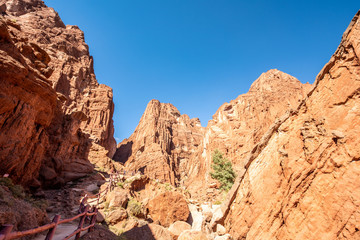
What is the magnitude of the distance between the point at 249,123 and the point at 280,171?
59.8 metres

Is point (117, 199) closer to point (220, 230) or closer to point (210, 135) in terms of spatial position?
point (220, 230)

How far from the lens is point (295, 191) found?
245 inches

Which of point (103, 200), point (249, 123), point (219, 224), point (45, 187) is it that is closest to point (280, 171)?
point (219, 224)

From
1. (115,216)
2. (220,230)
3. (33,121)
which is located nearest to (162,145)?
(115,216)

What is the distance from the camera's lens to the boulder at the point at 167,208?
17016 mm

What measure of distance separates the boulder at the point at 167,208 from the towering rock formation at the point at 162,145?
41788 millimetres

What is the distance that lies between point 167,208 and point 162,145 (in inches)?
2467

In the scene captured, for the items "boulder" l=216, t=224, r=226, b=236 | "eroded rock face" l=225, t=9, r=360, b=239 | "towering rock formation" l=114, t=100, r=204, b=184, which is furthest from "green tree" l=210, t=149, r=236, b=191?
"towering rock formation" l=114, t=100, r=204, b=184

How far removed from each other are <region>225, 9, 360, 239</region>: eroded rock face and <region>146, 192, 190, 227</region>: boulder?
1135cm

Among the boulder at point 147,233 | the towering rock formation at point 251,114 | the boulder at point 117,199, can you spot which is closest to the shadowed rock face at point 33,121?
the boulder at point 117,199

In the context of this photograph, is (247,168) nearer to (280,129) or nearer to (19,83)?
(280,129)

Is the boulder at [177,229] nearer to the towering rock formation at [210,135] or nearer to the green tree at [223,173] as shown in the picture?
the green tree at [223,173]

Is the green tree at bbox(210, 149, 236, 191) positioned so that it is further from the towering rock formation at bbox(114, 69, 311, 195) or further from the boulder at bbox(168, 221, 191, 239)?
the towering rock formation at bbox(114, 69, 311, 195)

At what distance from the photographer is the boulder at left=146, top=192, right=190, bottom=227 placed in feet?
55.8
